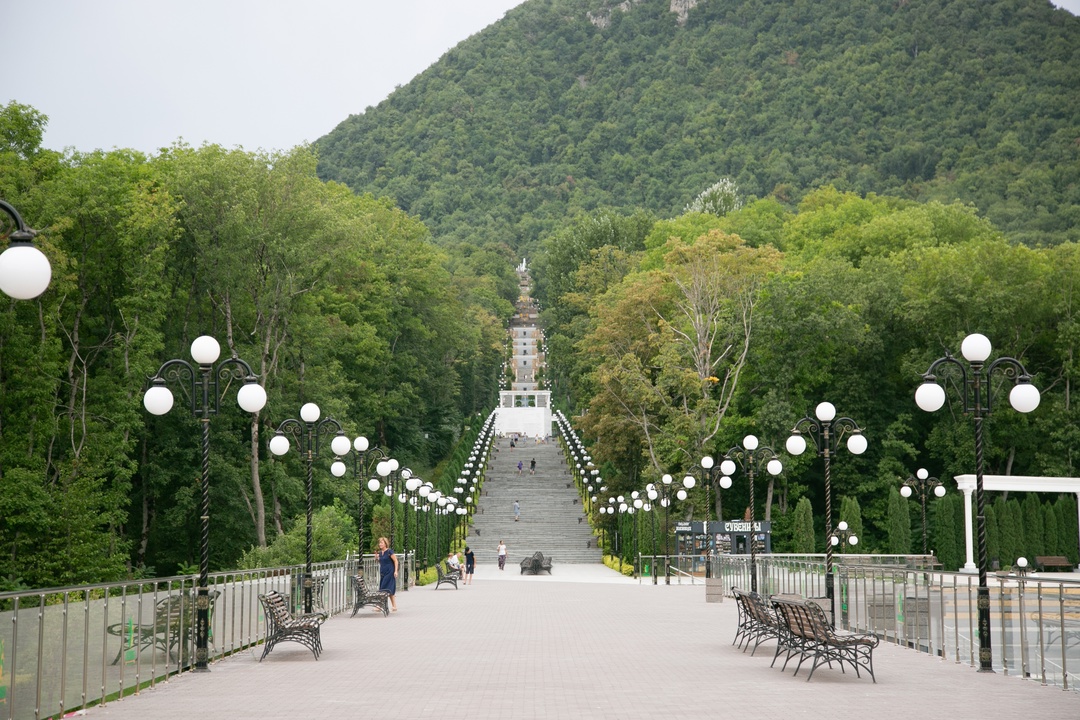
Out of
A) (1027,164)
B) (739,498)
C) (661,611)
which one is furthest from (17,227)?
(1027,164)

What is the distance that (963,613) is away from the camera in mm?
16438

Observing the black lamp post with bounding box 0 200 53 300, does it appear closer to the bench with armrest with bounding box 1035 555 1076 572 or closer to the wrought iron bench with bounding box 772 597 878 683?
the wrought iron bench with bounding box 772 597 878 683

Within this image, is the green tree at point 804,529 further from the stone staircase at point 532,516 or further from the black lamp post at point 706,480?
the stone staircase at point 532,516

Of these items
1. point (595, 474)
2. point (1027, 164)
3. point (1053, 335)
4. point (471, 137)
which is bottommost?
point (595, 474)

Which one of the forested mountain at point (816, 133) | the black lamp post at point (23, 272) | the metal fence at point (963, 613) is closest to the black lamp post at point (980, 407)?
the metal fence at point (963, 613)

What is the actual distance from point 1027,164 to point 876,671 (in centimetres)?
8512

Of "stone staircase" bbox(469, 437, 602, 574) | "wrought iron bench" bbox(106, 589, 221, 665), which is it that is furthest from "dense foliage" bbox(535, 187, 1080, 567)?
"wrought iron bench" bbox(106, 589, 221, 665)

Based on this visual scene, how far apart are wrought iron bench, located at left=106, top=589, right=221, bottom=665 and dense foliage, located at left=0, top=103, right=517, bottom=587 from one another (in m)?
20.3

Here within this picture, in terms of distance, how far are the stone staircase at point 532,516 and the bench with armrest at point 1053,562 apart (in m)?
21.9

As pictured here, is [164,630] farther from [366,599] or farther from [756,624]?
[366,599]

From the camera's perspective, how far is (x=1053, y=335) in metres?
56.1

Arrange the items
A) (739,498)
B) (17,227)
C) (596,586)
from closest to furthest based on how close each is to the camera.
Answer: (17,227) < (596,586) < (739,498)

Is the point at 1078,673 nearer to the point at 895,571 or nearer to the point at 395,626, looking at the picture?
the point at 895,571

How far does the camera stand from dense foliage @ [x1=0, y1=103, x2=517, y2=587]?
36.2 meters
